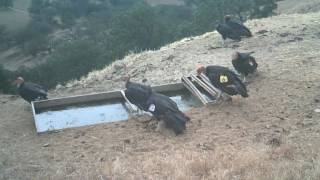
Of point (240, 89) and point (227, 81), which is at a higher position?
point (227, 81)

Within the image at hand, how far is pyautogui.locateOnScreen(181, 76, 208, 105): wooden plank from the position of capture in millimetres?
11383

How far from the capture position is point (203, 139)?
378 inches

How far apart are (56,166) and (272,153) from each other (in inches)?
129

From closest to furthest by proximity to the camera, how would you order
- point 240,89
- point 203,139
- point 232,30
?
point 203,139 < point 240,89 < point 232,30

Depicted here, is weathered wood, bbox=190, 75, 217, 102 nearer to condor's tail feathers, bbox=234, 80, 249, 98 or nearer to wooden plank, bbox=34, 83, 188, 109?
wooden plank, bbox=34, 83, 188, 109

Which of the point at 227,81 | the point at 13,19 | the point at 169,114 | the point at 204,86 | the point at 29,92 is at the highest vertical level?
the point at 227,81

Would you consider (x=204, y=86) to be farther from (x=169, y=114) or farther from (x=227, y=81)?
(x=169, y=114)

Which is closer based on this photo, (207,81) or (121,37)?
(207,81)

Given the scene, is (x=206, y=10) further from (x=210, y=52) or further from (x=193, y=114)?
(x=193, y=114)

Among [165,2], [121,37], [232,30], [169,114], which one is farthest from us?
[165,2]

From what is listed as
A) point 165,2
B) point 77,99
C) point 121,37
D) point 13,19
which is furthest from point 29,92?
point 165,2

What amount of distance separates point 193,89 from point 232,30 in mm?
4191

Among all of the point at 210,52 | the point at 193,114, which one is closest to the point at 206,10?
the point at 210,52

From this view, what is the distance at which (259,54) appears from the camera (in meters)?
14.5
